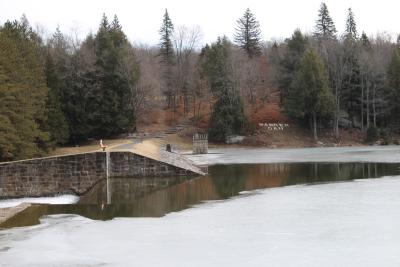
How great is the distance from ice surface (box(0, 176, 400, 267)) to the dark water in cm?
139

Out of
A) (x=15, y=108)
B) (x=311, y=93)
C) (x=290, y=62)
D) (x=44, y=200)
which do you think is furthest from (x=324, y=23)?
(x=44, y=200)

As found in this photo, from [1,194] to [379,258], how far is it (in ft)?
59.9

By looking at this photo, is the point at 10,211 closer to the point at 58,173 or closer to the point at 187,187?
the point at 58,173

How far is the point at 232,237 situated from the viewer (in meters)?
12.3

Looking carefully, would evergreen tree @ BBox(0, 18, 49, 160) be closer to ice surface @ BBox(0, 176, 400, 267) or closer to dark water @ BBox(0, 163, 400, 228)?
dark water @ BBox(0, 163, 400, 228)

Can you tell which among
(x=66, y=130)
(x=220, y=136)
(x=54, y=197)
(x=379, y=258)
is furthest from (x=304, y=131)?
(x=379, y=258)

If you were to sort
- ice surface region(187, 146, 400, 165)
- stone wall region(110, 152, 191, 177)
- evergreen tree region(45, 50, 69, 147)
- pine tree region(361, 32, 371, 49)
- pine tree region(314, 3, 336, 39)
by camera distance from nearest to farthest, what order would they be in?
stone wall region(110, 152, 191, 177) → ice surface region(187, 146, 400, 165) → evergreen tree region(45, 50, 69, 147) → pine tree region(361, 32, 371, 49) → pine tree region(314, 3, 336, 39)

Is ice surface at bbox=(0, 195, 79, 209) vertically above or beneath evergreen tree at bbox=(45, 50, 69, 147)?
beneath

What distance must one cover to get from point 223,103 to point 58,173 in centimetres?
3880

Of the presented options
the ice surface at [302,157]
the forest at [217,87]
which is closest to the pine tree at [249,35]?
the forest at [217,87]

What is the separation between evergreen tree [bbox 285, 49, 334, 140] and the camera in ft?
205

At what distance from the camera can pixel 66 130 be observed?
50.6 m

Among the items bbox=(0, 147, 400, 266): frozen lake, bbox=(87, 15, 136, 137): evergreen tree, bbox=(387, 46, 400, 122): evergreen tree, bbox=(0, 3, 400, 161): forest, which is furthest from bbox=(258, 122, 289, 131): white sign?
bbox=(0, 147, 400, 266): frozen lake

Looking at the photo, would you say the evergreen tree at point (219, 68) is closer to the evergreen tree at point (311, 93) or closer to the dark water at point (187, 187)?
the evergreen tree at point (311, 93)
